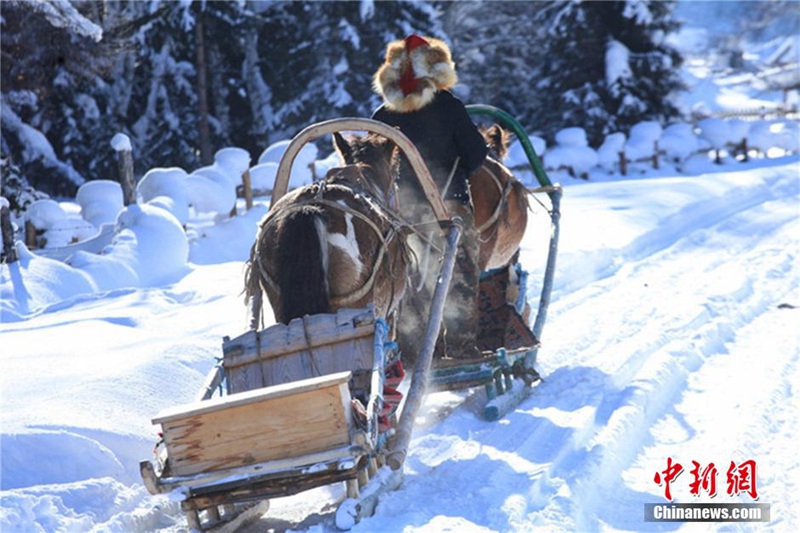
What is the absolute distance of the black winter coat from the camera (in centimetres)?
674

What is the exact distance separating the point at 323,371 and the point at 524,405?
2.11m

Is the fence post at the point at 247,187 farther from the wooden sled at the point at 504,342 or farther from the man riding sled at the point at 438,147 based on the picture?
the man riding sled at the point at 438,147

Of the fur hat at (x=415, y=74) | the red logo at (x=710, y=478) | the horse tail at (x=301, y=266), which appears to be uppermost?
the fur hat at (x=415, y=74)

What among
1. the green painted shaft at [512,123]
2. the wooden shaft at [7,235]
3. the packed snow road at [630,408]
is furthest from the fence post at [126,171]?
the green painted shaft at [512,123]

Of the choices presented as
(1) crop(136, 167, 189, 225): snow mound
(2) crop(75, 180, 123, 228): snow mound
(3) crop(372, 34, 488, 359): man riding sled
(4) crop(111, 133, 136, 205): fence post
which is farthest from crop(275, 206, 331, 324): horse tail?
(2) crop(75, 180, 123, 228): snow mound

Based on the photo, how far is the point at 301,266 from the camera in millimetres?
4816

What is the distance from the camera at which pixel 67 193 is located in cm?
2341

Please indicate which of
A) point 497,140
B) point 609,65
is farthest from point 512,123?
point 609,65

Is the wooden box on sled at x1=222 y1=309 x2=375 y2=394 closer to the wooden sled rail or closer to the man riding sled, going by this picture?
the wooden sled rail

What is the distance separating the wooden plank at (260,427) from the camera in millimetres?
4023

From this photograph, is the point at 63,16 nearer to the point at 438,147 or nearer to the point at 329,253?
the point at 438,147

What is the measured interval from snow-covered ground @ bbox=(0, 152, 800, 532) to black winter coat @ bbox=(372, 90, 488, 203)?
4.97 ft

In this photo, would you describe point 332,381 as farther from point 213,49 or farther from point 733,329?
point 213,49

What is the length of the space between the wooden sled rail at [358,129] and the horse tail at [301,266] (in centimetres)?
70
